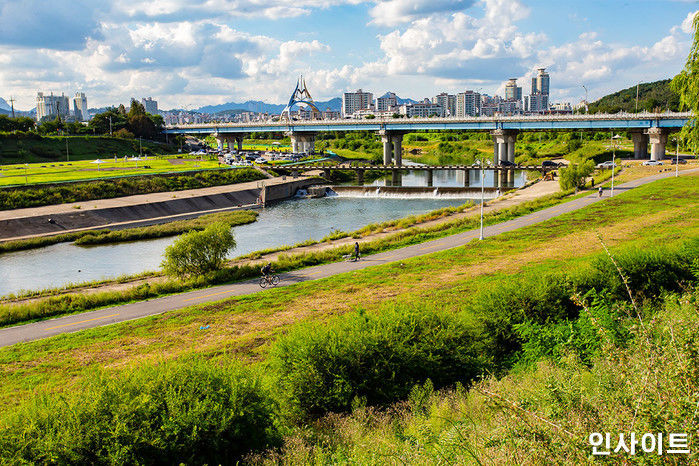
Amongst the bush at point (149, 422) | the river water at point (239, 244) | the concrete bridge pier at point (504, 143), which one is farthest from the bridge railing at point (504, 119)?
the bush at point (149, 422)

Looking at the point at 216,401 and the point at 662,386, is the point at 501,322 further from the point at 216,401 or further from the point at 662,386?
the point at 662,386

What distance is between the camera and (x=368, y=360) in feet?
41.4

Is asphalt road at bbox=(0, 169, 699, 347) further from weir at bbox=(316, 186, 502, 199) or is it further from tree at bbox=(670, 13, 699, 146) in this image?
weir at bbox=(316, 186, 502, 199)

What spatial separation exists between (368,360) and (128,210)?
50.3 meters

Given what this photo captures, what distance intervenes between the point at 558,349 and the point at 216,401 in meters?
7.83

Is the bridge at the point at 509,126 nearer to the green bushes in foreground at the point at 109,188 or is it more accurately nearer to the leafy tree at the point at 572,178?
the leafy tree at the point at 572,178

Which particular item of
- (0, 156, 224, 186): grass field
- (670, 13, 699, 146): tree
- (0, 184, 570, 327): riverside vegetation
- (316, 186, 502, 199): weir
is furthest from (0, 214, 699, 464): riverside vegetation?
(0, 156, 224, 186): grass field

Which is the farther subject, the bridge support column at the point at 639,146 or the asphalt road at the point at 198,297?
the bridge support column at the point at 639,146

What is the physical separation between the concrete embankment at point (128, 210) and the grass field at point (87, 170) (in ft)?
29.3

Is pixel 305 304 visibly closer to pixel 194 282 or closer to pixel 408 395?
pixel 194 282

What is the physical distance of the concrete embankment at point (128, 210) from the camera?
49.7m

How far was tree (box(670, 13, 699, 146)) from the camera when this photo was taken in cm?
1664

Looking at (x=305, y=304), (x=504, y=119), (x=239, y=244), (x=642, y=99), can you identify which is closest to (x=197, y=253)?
(x=305, y=304)

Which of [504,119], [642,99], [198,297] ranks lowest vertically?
[198,297]
